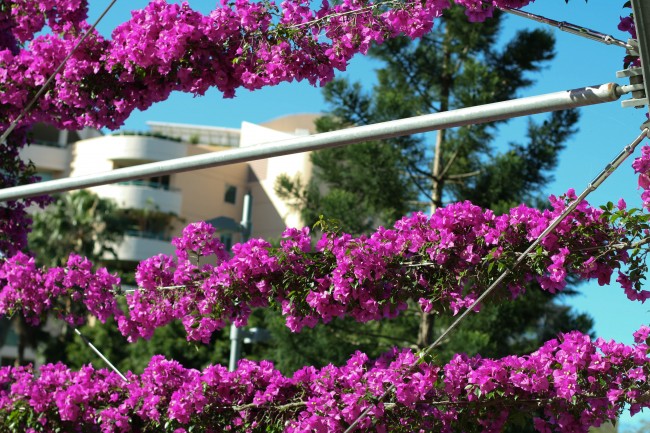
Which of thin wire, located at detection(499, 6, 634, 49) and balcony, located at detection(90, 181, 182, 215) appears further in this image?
balcony, located at detection(90, 181, 182, 215)

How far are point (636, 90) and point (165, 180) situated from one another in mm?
43007

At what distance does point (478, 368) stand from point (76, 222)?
1209 inches

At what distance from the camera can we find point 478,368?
15.3 feet

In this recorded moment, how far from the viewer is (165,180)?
1785 inches

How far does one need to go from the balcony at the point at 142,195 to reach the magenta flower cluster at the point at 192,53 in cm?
3584

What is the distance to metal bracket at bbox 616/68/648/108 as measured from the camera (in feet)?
10.0

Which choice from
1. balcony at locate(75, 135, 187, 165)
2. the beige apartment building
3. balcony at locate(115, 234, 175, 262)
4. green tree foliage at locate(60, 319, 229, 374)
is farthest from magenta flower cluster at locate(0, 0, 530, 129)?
balcony at locate(75, 135, 187, 165)

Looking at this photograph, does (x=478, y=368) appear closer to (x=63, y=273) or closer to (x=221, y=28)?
(x=221, y=28)

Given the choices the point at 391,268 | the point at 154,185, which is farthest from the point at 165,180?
the point at 391,268

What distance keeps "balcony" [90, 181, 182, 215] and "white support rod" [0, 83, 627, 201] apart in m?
38.1

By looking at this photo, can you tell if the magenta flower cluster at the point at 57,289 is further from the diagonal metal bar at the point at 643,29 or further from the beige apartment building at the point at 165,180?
the beige apartment building at the point at 165,180

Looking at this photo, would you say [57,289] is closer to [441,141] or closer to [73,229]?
[441,141]

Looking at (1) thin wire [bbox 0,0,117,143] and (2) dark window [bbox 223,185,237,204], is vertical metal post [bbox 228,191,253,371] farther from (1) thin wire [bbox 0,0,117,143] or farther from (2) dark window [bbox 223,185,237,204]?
(2) dark window [bbox 223,185,237,204]

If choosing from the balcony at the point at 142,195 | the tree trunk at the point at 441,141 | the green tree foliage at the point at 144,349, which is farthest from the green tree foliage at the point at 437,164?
the balcony at the point at 142,195
